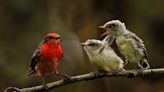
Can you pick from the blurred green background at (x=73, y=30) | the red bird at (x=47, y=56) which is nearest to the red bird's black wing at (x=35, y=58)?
the red bird at (x=47, y=56)

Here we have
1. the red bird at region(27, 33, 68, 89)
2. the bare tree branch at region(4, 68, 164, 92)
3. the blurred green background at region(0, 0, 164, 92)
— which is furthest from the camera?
the blurred green background at region(0, 0, 164, 92)

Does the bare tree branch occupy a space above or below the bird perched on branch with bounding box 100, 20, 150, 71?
below

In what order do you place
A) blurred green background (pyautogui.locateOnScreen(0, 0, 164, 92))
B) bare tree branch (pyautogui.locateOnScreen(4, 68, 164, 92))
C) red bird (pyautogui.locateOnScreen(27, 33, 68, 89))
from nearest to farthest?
bare tree branch (pyautogui.locateOnScreen(4, 68, 164, 92)), red bird (pyautogui.locateOnScreen(27, 33, 68, 89)), blurred green background (pyautogui.locateOnScreen(0, 0, 164, 92))

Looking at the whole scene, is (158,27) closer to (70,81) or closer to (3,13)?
(3,13)

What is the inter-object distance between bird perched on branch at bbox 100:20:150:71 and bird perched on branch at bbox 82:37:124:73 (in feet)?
0.12

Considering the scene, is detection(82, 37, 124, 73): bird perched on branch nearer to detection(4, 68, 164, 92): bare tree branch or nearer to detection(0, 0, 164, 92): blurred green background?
detection(4, 68, 164, 92): bare tree branch

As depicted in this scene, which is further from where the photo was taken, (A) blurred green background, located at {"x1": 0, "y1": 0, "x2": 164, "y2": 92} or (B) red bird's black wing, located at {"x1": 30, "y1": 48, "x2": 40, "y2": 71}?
(A) blurred green background, located at {"x1": 0, "y1": 0, "x2": 164, "y2": 92}

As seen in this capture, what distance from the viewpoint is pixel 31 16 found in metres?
4.55

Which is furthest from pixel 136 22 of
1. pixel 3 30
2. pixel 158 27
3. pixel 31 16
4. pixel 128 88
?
pixel 3 30

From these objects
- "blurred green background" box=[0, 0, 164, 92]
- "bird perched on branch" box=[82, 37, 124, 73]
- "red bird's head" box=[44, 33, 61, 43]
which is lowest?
Answer: "bird perched on branch" box=[82, 37, 124, 73]

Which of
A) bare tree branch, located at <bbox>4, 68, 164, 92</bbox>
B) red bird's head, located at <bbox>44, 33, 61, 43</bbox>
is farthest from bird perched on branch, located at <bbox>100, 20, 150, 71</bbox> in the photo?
red bird's head, located at <bbox>44, 33, 61, 43</bbox>

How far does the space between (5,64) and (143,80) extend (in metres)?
1.18

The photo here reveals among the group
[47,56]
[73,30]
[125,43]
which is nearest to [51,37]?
[47,56]

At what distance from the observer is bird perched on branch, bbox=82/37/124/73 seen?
1.55m
